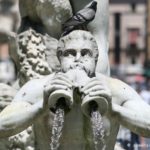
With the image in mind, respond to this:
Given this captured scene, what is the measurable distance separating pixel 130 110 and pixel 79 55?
0.41 meters

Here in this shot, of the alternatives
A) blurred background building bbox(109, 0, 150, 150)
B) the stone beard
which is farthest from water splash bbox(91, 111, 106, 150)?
blurred background building bbox(109, 0, 150, 150)

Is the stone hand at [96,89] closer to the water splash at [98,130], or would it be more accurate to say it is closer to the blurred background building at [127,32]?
the water splash at [98,130]

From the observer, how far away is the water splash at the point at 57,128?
4574 mm

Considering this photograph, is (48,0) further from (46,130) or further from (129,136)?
(129,136)

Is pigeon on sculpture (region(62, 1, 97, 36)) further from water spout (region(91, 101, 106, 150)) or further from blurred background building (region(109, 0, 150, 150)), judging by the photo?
blurred background building (region(109, 0, 150, 150))

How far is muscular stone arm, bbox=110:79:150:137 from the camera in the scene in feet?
15.5

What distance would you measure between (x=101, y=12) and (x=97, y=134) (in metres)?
2.14

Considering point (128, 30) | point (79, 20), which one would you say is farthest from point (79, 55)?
point (128, 30)

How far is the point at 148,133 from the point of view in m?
4.78

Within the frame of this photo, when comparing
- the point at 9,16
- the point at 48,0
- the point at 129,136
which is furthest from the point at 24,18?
the point at 9,16

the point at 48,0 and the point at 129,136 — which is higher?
the point at 48,0

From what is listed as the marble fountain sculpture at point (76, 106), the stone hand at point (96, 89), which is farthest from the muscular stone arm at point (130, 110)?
the stone hand at point (96, 89)

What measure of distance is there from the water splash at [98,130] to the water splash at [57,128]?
0.17 metres

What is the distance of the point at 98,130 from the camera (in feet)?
15.6
